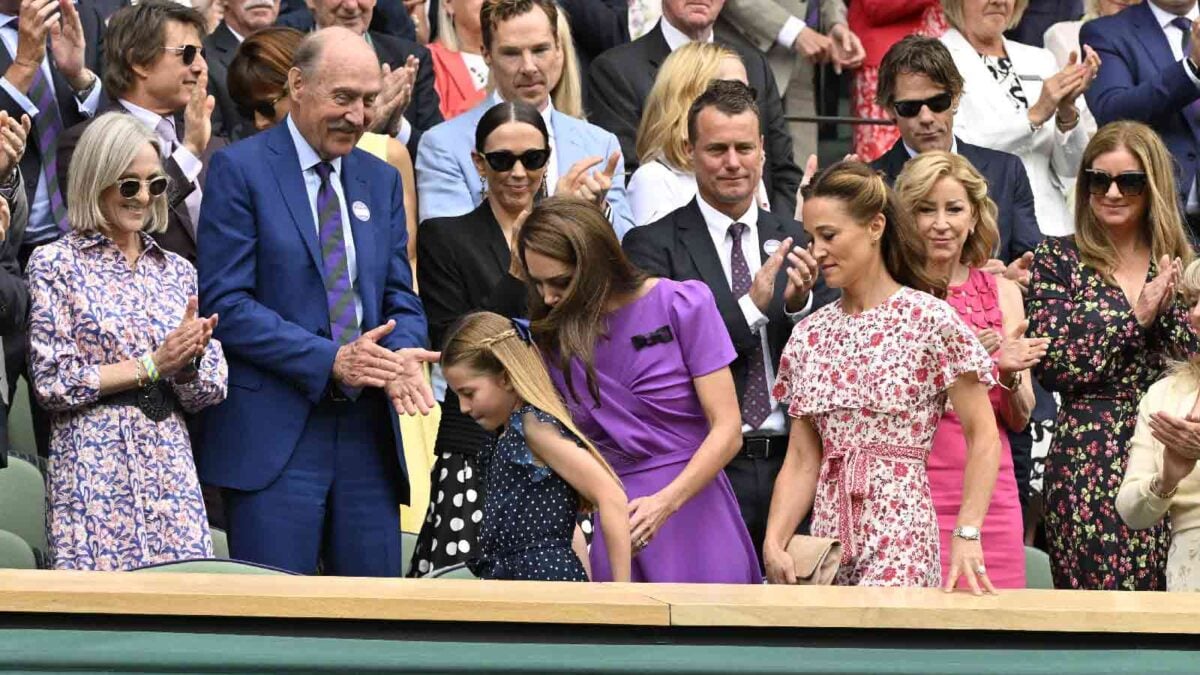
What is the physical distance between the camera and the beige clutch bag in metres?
5.10

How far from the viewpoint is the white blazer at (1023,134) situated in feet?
26.8

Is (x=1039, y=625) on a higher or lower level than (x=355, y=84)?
lower

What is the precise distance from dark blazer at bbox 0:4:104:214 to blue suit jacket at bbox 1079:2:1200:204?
3.83 metres

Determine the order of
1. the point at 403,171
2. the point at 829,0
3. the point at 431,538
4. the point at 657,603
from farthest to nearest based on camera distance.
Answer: the point at 829,0 → the point at 403,171 → the point at 431,538 → the point at 657,603

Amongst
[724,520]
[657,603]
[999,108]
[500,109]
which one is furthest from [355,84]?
[999,108]

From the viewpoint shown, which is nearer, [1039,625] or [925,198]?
[1039,625]

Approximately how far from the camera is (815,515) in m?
5.35

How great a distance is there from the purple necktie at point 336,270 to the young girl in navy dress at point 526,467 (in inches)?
23.5

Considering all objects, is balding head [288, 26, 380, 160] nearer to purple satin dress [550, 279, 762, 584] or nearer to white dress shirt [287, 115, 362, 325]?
white dress shirt [287, 115, 362, 325]

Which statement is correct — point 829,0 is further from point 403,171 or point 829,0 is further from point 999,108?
point 403,171

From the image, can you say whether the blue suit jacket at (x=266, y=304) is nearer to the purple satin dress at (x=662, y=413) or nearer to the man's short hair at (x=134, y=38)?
the purple satin dress at (x=662, y=413)

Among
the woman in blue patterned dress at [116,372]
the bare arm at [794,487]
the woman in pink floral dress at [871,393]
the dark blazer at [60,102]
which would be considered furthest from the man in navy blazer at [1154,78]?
the woman in blue patterned dress at [116,372]

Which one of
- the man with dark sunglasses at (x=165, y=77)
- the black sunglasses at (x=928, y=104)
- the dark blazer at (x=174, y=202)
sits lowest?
the dark blazer at (x=174, y=202)

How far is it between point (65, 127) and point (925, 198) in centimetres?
263
